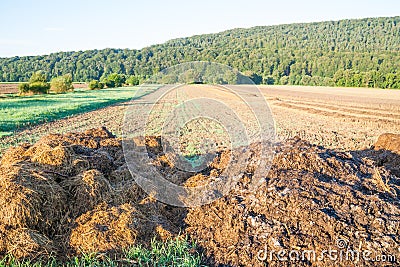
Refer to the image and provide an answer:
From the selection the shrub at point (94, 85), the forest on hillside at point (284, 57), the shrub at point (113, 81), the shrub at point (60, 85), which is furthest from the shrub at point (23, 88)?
the shrub at point (113, 81)

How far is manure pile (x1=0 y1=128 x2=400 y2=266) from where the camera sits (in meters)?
4.14

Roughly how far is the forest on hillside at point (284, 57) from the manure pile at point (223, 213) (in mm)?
20112

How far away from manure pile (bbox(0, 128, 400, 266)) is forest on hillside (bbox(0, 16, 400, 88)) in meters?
20.1

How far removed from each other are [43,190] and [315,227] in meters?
3.65

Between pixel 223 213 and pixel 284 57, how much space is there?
86498 millimetres

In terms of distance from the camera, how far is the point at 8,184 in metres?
4.66

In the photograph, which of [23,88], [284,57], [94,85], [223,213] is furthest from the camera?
[284,57]

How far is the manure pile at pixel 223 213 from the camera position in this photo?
4.14 metres

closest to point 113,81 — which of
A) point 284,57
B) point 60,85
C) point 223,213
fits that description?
point 60,85

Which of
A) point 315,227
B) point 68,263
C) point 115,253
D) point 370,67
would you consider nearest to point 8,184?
point 68,263

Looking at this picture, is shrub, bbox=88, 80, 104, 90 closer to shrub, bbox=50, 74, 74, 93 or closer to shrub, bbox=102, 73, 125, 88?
shrub, bbox=50, 74, 74, 93

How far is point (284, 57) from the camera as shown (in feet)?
284

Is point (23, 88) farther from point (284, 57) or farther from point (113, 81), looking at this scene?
point (284, 57)

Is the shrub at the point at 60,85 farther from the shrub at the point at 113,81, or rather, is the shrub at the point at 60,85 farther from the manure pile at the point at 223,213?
the manure pile at the point at 223,213
